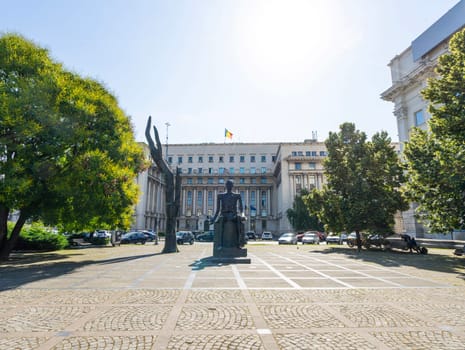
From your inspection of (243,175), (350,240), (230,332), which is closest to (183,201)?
(243,175)

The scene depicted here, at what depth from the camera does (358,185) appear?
21562 mm

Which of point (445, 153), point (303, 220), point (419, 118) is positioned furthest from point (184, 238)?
point (419, 118)

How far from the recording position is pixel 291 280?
8617mm

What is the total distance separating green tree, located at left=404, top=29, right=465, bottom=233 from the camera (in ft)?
40.2

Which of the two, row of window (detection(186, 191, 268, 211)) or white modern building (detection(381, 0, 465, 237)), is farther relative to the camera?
row of window (detection(186, 191, 268, 211))

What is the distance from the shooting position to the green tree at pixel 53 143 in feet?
39.5

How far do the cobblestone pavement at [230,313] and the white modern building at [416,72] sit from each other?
20.8 m

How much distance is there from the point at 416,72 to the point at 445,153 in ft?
70.9

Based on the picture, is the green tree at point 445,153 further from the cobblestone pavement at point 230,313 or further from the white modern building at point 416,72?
the white modern building at point 416,72

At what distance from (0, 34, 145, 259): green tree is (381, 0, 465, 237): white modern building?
24079 millimetres

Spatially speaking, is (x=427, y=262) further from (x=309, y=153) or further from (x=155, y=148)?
(x=309, y=153)

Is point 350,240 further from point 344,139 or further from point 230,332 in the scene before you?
point 230,332

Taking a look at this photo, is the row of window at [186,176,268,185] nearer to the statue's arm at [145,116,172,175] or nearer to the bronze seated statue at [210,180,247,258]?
the statue's arm at [145,116,172,175]

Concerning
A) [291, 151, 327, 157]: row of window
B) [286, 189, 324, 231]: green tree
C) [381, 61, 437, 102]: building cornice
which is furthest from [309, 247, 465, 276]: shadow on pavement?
[291, 151, 327, 157]: row of window
